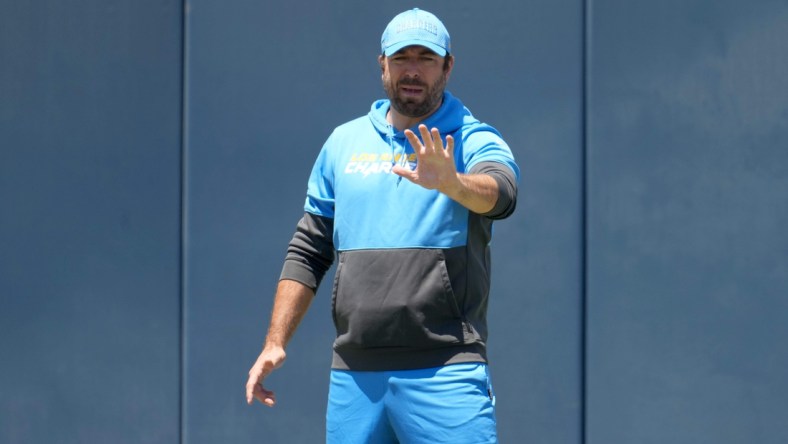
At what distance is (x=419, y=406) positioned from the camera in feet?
9.66

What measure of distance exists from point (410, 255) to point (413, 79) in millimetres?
467

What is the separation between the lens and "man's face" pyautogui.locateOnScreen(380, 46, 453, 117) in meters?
3.07

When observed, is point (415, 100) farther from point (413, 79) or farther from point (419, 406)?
point (419, 406)

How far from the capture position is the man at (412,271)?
9.62 ft

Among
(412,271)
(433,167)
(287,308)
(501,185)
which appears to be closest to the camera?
(433,167)
